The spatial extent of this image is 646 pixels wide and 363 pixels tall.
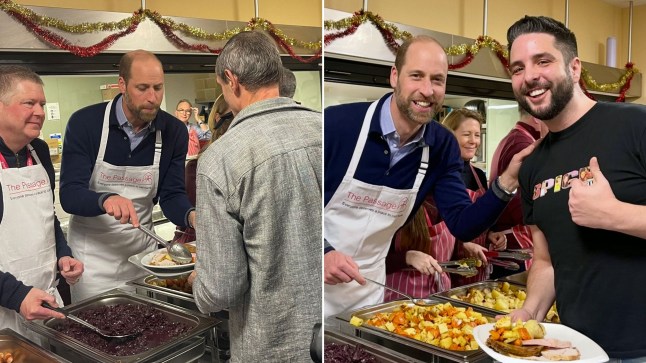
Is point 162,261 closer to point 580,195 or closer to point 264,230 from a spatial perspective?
point 264,230

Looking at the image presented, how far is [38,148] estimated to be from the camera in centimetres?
70

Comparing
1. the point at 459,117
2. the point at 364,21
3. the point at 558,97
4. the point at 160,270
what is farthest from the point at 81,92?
the point at 558,97

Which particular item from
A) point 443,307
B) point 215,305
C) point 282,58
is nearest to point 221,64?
point 282,58

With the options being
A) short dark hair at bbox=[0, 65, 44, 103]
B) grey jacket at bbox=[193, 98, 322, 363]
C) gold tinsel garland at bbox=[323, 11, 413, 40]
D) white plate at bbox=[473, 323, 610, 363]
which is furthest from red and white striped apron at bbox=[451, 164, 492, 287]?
short dark hair at bbox=[0, 65, 44, 103]

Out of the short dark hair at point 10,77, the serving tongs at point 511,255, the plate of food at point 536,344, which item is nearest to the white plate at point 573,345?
the plate of food at point 536,344

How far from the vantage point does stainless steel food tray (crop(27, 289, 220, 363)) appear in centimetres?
73

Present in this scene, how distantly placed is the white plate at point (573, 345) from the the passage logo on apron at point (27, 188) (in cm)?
63

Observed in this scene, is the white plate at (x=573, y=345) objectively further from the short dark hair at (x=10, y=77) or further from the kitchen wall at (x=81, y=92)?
the short dark hair at (x=10, y=77)

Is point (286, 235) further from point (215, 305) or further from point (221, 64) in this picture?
point (221, 64)

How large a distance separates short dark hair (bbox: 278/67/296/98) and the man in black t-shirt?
1.08ft

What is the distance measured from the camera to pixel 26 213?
2.30ft

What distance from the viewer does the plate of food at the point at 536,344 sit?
0.68 m

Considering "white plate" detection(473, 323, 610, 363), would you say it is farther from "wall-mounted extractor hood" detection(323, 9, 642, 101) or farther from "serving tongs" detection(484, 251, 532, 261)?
"wall-mounted extractor hood" detection(323, 9, 642, 101)

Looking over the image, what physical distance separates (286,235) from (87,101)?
34cm
